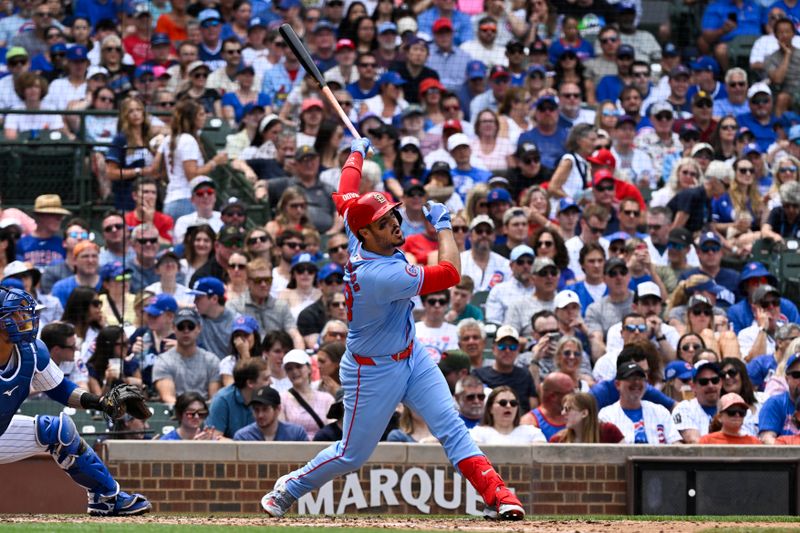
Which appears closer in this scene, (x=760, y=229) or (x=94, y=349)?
(x=94, y=349)

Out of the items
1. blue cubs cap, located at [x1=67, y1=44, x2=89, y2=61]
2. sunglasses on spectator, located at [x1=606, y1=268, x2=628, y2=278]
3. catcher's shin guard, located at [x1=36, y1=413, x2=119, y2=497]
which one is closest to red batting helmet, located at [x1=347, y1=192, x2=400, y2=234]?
catcher's shin guard, located at [x1=36, y1=413, x2=119, y2=497]

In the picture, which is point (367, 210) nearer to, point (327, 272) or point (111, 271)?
point (327, 272)

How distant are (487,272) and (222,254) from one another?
216 cm

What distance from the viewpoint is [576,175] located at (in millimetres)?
13469

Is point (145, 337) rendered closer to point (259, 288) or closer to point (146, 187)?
point (259, 288)

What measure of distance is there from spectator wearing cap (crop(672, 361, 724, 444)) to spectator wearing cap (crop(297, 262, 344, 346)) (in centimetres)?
281

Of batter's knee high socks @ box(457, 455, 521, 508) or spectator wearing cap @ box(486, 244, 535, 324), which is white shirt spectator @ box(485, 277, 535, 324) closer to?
spectator wearing cap @ box(486, 244, 535, 324)

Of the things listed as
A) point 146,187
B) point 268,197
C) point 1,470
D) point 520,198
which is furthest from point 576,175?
point 1,470

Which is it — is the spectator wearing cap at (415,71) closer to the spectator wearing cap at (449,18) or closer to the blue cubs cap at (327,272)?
the spectator wearing cap at (449,18)

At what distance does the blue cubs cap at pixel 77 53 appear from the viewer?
14211mm

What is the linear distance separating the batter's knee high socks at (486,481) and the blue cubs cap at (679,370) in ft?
11.6

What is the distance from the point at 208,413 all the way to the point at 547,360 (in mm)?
2498

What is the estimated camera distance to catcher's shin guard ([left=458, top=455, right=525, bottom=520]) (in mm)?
7207

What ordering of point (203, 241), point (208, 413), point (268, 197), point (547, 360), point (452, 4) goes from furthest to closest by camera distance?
point (452, 4) < point (268, 197) < point (203, 241) < point (547, 360) < point (208, 413)
